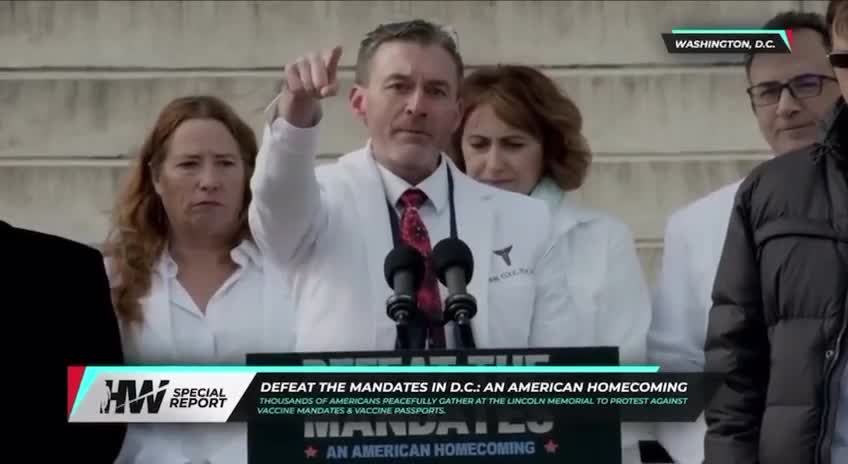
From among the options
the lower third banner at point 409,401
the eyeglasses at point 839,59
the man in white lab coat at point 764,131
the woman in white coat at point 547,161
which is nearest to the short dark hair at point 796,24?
the man in white lab coat at point 764,131

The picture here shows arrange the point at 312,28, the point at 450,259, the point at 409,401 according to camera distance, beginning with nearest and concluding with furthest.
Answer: the point at 409,401 → the point at 450,259 → the point at 312,28

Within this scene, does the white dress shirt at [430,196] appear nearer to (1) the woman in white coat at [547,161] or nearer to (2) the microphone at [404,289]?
(1) the woman in white coat at [547,161]

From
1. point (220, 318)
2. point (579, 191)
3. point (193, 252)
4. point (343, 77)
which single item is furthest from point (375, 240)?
point (343, 77)

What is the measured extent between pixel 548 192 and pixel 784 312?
1.39 metres

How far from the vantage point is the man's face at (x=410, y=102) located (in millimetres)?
3947

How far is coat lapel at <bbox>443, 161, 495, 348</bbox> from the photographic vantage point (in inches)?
155

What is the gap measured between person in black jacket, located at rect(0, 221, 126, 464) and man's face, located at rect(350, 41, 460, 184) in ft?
2.24

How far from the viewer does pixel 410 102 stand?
3938 mm

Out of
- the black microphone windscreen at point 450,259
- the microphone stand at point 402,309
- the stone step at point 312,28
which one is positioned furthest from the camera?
the stone step at point 312,28

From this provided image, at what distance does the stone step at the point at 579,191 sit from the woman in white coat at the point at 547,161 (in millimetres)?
1172

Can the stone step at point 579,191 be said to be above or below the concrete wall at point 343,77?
below

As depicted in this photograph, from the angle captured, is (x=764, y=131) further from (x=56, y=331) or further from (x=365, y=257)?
(x=56, y=331)

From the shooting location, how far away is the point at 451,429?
9.78ft

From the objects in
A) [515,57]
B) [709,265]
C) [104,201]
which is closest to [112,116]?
[104,201]
